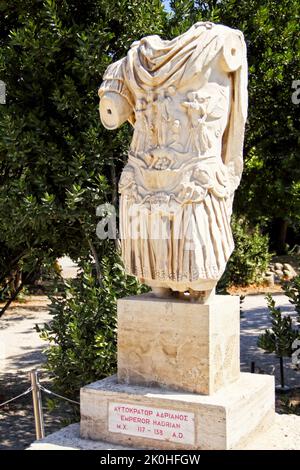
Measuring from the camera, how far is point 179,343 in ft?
12.5

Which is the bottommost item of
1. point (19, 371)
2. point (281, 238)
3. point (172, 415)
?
point (19, 371)

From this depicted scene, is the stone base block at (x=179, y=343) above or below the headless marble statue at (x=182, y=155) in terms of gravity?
below

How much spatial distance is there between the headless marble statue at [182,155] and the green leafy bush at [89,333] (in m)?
1.50

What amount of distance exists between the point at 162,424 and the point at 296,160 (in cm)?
387

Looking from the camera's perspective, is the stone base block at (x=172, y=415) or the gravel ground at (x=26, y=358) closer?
the stone base block at (x=172, y=415)

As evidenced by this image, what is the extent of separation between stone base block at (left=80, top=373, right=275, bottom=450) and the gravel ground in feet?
9.50

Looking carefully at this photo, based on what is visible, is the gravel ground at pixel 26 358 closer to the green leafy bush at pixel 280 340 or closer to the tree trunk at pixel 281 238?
the green leafy bush at pixel 280 340

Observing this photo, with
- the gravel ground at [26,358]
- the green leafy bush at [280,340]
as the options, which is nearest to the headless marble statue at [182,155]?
the green leafy bush at [280,340]

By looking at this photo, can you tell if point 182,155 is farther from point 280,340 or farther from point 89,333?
point 280,340

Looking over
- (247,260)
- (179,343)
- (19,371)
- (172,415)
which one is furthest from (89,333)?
(247,260)

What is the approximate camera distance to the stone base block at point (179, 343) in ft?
12.2

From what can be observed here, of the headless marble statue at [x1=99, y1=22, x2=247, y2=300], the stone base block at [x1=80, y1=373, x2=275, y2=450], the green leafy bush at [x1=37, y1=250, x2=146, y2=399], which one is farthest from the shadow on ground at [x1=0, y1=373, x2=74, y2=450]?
the headless marble statue at [x1=99, y1=22, x2=247, y2=300]

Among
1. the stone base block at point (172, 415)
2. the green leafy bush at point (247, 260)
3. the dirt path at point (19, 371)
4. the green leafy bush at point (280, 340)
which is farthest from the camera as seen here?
the green leafy bush at point (247, 260)

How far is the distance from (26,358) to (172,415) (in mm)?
7005
